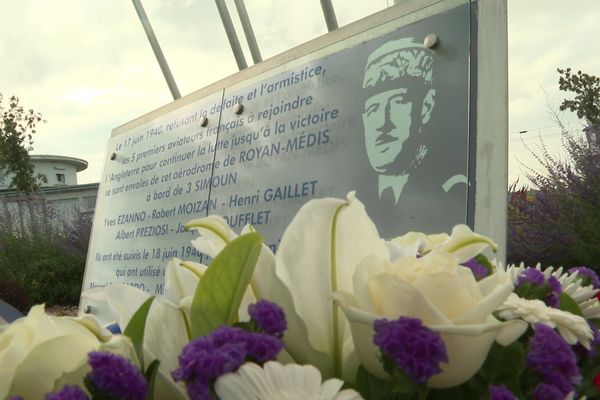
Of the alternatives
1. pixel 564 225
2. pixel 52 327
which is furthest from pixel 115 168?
pixel 52 327

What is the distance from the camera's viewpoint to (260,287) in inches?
22.2

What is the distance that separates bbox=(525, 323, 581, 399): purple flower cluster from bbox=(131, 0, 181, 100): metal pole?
209 inches

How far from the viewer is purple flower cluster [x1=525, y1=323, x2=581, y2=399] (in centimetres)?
49

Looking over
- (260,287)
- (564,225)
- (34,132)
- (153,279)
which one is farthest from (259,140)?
(34,132)

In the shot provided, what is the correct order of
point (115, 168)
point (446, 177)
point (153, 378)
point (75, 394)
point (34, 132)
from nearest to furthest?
1. point (75, 394)
2. point (153, 378)
3. point (446, 177)
4. point (115, 168)
5. point (34, 132)

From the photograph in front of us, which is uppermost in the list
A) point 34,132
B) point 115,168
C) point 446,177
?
point 34,132

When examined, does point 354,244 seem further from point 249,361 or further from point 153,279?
point 153,279

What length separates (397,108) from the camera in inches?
101

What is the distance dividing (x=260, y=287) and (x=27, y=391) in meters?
0.20

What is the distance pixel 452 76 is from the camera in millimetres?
2316

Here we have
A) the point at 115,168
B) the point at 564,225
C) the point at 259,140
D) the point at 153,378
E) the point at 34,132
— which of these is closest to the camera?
the point at 153,378

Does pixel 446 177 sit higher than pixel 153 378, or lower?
higher

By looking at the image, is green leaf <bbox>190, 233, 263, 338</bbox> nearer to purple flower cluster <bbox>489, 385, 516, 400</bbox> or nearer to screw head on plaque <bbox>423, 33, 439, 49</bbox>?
purple flower cluster <bbox>489, 385, 516, 400</bbox>

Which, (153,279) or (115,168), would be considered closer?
(153,279)
